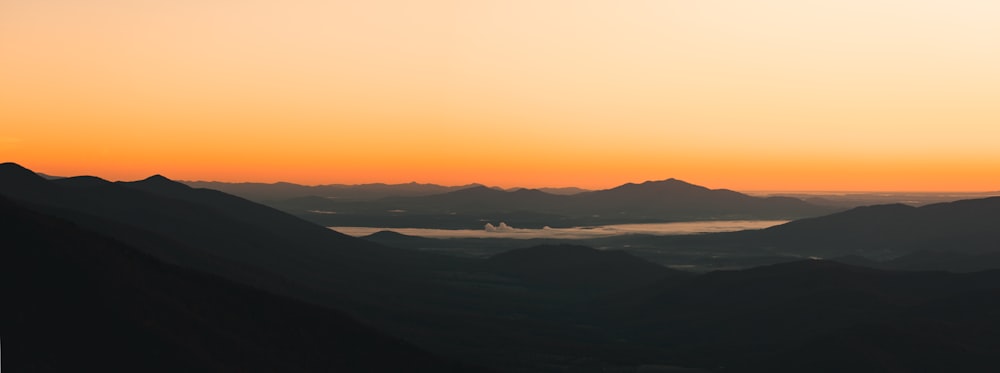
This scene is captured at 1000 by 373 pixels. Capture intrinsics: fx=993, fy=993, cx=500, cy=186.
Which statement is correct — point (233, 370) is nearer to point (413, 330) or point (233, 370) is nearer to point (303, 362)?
point (303, 362)

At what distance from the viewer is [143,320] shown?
83.7 metres

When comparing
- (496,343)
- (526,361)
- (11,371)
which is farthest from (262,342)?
(496,343)

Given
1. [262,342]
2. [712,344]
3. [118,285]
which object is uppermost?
[118,285]

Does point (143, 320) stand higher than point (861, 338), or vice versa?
point (143, 320)

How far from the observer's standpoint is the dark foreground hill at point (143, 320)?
3054 inches

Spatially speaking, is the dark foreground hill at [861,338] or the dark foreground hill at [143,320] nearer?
the dark foreground hill at [143,320]

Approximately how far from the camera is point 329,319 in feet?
343

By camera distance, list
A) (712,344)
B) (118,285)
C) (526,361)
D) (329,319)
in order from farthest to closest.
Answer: (712,344)
(526,361)
(329,319)
(118,285)

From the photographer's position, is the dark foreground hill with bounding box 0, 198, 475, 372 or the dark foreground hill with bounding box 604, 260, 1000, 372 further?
the dark foreground hill with bounding box 604, 260, 1000, 372

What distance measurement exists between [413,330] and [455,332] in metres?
8.68

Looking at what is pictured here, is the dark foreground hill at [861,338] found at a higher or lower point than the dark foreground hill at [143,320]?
lower

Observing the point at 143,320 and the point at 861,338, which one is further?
the point at 861,338

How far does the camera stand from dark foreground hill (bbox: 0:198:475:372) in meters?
77.6

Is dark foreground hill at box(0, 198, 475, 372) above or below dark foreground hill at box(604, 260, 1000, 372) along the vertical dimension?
above
